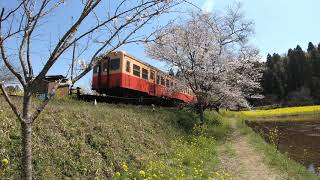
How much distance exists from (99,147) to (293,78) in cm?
7753

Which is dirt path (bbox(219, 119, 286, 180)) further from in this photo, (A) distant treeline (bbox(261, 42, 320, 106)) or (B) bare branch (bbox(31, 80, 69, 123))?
(A) distant treeline (bbox(261, 42, 320, 106))

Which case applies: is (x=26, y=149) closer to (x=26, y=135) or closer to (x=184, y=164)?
(x=26, y=135)

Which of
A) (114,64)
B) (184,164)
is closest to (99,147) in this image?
(184,164)

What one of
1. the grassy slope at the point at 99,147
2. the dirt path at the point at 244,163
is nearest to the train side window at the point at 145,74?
the dirt path at the point at 244,163

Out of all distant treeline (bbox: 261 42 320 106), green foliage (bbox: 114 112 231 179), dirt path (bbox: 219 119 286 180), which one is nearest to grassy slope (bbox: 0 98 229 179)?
green foliage (bbox: 114 112 231 179)

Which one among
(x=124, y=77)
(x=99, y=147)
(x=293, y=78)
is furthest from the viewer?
(x=293, y=78)

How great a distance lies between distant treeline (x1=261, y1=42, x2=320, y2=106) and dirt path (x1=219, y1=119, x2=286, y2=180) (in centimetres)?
6279

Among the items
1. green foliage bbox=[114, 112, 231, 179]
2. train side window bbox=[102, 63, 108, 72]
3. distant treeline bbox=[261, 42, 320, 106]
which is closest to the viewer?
green foliage bbox=[114, 112, 231, 179]

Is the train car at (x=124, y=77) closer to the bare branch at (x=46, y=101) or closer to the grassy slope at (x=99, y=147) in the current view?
the grassy slope at (x=99, y=147)

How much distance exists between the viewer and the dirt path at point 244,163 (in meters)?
10.4

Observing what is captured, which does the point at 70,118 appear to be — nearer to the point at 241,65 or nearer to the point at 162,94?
the point at 162,94

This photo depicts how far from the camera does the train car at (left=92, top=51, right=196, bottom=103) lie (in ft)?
57.7

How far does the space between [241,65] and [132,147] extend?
51.7ft

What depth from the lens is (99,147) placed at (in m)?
8.02
